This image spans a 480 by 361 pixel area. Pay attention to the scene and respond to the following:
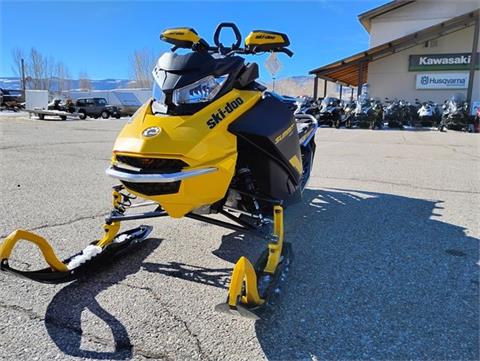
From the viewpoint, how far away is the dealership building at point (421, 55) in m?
22.1

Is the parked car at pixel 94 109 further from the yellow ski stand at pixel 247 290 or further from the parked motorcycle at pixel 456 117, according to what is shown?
the yellow ski stand at pixel 247 290

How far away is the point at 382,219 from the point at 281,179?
1775 mm

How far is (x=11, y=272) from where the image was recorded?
2227 millimetres

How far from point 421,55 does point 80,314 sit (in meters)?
25.8

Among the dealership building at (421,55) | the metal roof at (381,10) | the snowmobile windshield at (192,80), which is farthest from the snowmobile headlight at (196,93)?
the metal roof at (381,10)

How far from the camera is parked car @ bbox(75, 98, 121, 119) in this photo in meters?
28.6

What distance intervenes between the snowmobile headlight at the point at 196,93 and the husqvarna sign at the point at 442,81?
79.7 feet

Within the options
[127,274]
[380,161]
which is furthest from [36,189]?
[380,161]

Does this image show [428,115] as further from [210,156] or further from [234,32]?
[210,156]

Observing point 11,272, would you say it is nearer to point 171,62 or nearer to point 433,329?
point 171,62

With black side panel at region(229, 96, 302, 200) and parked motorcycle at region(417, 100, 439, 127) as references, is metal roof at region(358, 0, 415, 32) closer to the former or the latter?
parked motorcycle at region(417, 100, 439, 127)

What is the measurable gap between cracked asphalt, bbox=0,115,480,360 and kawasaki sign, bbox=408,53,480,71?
69.6ft

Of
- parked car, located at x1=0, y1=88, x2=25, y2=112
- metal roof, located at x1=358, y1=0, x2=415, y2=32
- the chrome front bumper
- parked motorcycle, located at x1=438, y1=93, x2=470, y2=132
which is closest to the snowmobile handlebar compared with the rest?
the chrome front bumper

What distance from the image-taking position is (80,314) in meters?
2.22
